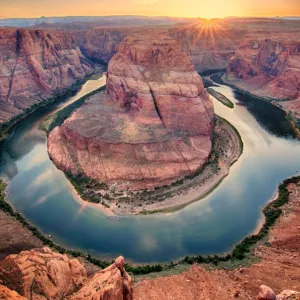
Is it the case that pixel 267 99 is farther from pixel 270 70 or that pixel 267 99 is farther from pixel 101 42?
pixel 101 42

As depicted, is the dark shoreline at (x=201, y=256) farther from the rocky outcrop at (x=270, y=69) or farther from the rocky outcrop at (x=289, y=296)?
the rocky outcrop at (x=270, y=69)

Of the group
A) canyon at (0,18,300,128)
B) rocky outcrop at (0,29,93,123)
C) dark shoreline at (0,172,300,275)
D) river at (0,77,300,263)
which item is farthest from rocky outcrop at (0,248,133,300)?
rocky outcrop at (0,29,93,123)

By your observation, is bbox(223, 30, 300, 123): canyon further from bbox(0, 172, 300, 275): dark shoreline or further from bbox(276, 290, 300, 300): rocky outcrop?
bbox(276, 290, 300, 300): rocky outcrop

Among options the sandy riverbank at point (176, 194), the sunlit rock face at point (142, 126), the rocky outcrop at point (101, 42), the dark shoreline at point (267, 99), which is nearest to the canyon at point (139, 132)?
the sunlit rock face at point (142, 126)

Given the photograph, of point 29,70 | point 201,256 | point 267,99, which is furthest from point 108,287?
point 29,70

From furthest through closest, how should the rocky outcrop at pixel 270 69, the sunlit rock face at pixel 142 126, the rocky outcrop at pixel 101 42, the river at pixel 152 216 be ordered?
the rocky outcrop at pixel 101 42
the rocky outcrop at pixel 270 69
the sunlit rock face at pixel 142 126
the river at pixel 152 216

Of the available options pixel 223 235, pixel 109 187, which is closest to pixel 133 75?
pixel 109 187
